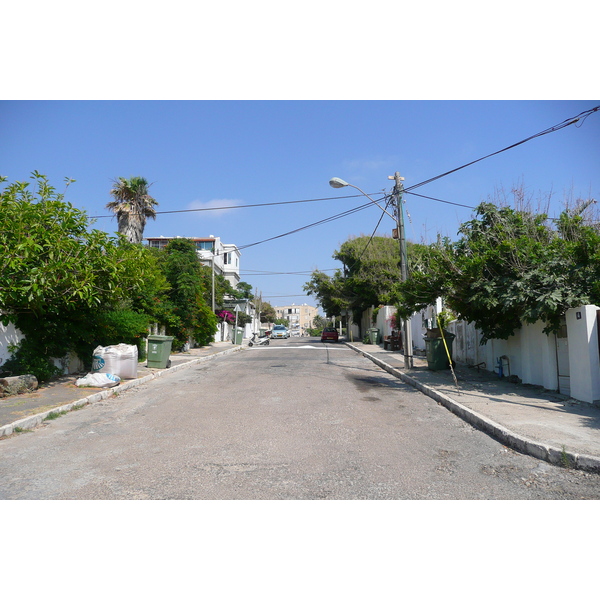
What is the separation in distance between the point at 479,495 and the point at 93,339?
13251mm

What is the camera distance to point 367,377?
15.2m

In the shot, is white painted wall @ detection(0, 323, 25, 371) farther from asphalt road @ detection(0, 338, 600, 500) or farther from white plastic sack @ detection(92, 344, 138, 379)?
asphalt road @ detection(0, 338, 600, 500)

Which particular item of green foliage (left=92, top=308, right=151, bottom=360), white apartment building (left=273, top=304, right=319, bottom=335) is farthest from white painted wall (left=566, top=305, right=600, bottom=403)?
white apartment building (left=273, top=304, right=319, bottom=335)

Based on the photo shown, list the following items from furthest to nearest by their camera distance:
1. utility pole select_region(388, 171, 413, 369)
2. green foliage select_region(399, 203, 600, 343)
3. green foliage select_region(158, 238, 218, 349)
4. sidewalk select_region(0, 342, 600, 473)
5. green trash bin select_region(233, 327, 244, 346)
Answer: green trash bin select_region(233, 327, 244, 346)
green foliage select_region(158, 238, 218, 349)
utility pole select_region(388, 171, 413, 369)
green foliage select_region(399, 203, 600, 343)
sidewalk select_region(0, 342, 600, 473)

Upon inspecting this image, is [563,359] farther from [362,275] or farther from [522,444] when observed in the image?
[362,275]

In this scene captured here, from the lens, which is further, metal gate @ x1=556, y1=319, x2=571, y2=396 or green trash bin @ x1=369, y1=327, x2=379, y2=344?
green trash bin @ x1=369, y1=327, x2=379, y2=344

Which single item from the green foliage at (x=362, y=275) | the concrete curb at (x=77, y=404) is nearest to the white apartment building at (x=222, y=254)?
the green foliage at (x=362, y=275)

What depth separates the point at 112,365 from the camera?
13469 millimetres

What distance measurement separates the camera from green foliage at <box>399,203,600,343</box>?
31.1 feet

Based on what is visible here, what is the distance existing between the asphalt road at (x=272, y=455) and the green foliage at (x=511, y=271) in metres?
2.84

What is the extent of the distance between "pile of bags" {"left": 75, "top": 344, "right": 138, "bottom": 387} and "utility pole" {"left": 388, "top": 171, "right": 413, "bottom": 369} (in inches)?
339

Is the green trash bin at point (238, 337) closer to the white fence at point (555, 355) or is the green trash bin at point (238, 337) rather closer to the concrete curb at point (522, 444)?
the white fence at point (555, 355)

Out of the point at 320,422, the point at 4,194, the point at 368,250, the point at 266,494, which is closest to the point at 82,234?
the point at 4,194

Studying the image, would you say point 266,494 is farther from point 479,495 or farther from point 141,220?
point 141,220
